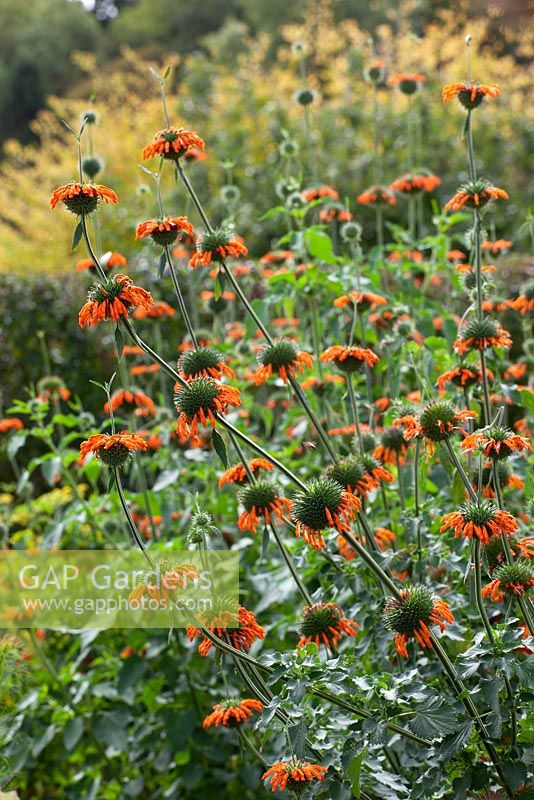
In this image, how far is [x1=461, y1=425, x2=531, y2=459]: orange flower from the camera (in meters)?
1.51

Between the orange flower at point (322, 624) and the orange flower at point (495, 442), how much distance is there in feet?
1.32

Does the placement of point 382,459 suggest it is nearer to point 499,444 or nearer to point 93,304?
point 499,444

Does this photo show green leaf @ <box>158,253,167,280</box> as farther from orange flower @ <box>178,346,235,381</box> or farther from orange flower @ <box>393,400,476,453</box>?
orange flower @ <box>393,400,476,453</box>

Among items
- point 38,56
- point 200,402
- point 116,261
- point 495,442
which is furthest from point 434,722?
point 38,56

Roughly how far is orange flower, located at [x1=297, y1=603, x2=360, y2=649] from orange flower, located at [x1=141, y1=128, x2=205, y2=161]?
0.87m

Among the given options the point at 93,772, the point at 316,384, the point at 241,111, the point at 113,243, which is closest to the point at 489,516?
the point at 316,384

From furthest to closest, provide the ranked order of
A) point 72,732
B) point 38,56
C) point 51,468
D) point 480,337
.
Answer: point 38,56 → point 51,468 → point 72,732 → point 480,337

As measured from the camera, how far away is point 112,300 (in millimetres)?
1417

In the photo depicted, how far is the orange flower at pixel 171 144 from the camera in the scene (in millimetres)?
1620

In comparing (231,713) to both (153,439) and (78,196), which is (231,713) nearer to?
(78,196)

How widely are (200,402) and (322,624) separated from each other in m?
0.49

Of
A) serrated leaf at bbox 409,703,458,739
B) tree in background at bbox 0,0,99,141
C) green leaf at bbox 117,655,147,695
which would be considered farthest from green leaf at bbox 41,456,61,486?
tree in background at bbox 0,0,99,141

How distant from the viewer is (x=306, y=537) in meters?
1.54

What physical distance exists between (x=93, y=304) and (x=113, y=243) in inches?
224
